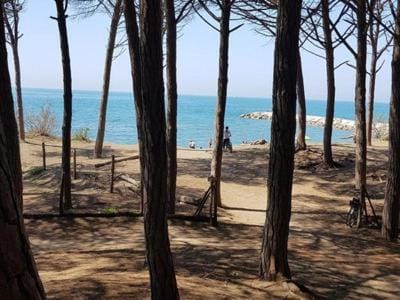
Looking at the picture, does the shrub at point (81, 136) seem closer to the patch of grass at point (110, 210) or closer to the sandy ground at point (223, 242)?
the sandy ground at point (223, 242)

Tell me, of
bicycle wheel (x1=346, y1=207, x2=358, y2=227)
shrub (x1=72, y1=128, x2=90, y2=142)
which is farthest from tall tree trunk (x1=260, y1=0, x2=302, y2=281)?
shrub (x1=72, y1=128, x2=90, y2=142)

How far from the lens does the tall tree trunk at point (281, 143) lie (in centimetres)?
532

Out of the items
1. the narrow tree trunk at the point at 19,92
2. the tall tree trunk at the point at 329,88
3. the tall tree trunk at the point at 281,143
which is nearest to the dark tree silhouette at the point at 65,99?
the tall tree trunk at the point at 281,143

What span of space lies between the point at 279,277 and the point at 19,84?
807 inches

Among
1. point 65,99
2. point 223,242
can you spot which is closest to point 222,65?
point 65,99

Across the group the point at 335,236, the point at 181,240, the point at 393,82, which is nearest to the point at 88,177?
the point at 181,240

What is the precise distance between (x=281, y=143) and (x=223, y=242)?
3684 millimetres

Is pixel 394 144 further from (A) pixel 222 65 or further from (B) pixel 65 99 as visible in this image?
(B) pixel 65 99

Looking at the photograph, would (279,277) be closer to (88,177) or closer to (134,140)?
(88,177)

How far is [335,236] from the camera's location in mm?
9336

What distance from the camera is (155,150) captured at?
3.96 m

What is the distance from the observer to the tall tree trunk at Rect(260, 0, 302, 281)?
5.32 meters

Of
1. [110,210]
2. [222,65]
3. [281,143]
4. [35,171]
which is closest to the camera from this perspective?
[281,143]

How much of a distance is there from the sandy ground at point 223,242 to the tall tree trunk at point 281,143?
371mm
